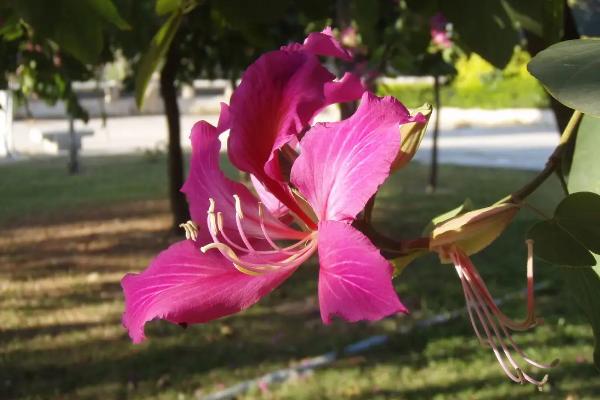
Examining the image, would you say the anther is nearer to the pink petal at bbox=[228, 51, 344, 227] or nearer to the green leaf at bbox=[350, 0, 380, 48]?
the pink petal at bbox=[228, 51, 344, 227]

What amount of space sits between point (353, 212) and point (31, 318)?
4.54m

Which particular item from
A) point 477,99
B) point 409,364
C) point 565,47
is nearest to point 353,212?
point 565,47

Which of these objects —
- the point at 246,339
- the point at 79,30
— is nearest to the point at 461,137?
the point at 246,339

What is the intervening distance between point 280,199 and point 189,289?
0.10 meters

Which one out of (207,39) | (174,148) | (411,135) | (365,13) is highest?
(411,135)

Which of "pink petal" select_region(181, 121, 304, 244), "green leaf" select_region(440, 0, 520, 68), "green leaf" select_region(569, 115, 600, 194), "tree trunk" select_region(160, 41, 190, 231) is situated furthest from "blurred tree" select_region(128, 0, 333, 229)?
"green leaf" select_region(569, 115, 600, 194)

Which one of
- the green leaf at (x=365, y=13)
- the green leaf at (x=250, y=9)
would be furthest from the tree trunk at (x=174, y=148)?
the green leaf at (x=250, y=9)

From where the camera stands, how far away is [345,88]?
2.01 ft

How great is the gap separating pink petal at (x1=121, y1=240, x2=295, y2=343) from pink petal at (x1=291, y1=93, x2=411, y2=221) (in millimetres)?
67

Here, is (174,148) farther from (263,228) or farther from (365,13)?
(263,228)

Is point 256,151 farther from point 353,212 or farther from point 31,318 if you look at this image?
point 31,318

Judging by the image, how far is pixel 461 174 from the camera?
32.8 feet

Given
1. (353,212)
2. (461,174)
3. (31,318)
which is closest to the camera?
(353,212)

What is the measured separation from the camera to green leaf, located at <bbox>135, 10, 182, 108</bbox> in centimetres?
117
